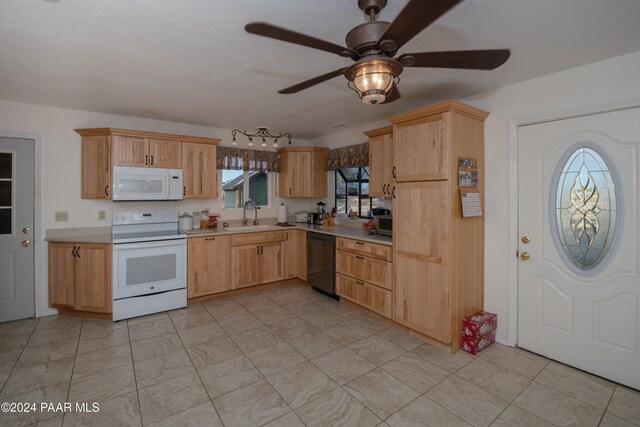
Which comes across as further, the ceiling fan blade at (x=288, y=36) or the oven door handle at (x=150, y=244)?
the oven door handle at (x=150, y=244)

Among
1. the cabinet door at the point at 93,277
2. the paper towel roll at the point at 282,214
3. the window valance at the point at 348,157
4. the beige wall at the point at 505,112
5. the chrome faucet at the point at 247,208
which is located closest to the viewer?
the beige wall at the point at 505,112

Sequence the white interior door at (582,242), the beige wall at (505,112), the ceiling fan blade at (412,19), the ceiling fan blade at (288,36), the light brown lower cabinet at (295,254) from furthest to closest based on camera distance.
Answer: the light brown lower cabinet at (295,254) → the beige wall at (505,112) → the white interior door at (582,242) → the ceiling fan blade at (288,36) → the ceiling fan blade at (412,19)

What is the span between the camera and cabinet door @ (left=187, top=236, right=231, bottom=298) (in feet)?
12.5

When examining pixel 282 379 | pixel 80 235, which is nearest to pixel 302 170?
pixel 80 235

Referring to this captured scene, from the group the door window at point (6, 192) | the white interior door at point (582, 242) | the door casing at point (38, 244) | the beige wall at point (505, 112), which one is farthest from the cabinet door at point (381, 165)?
the door window at point (6, 192)

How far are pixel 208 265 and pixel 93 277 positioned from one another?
1.21 m

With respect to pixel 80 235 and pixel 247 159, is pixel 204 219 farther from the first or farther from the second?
pixel 80 235

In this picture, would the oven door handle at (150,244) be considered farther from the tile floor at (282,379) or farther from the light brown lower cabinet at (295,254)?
the light brown lower cabinet at (295,254)

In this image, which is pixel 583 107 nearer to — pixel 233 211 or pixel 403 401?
pixel 403 401

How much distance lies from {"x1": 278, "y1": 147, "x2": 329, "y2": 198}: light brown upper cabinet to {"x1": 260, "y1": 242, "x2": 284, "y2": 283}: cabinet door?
3.12 ft

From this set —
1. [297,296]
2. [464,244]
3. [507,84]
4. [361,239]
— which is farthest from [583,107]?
[297,296]

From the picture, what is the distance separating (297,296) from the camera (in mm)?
4188

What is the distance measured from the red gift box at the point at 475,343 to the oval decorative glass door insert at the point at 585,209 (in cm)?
94

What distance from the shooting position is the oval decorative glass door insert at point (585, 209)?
7.47ft
